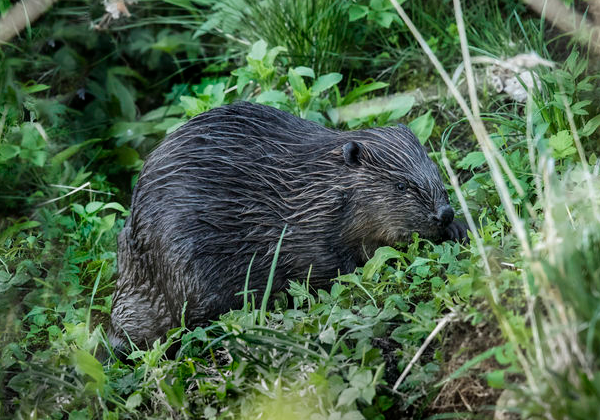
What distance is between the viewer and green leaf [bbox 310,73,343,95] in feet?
14.5

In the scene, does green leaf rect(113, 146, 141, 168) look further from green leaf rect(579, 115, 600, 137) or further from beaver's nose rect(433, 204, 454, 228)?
green leaf rect(579, 115, 600, 137)

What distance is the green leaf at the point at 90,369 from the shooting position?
2.70 metres

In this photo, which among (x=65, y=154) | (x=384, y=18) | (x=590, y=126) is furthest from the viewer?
(x=65, y=154)

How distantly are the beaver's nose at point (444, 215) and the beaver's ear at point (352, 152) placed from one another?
1.45 ft

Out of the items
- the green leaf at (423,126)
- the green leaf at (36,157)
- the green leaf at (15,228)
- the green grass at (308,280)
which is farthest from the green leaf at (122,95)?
the green leaf at (423,126)

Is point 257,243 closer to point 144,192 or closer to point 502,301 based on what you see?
point 144,192

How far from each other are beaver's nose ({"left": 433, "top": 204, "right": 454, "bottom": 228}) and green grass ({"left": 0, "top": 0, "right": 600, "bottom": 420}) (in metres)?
0.17

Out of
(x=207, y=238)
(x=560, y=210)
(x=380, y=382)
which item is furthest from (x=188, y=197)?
(x=560, y=210)

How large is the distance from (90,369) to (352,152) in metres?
1.56

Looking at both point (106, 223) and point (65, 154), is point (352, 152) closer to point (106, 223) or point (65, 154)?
point (106, 223)

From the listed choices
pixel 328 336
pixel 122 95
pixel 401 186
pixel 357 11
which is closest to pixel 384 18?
pixel 357 11

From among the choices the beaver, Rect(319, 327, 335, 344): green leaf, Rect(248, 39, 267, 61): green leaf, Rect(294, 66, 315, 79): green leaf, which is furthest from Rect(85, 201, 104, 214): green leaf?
Rect(319, 327, 335, 344): green leaf

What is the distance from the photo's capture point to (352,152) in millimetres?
3605

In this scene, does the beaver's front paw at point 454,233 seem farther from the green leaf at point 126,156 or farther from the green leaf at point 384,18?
the green leaf at point 126,156
